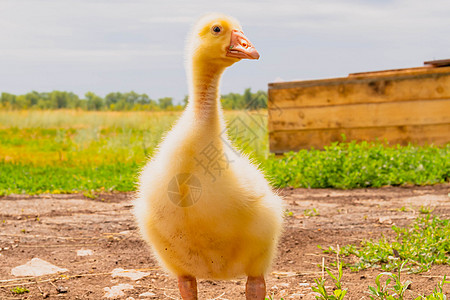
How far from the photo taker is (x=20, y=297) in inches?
136

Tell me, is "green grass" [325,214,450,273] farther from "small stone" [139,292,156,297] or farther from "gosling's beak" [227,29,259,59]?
"gosling's beak" [227,29,259,59]

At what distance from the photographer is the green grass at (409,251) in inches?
147

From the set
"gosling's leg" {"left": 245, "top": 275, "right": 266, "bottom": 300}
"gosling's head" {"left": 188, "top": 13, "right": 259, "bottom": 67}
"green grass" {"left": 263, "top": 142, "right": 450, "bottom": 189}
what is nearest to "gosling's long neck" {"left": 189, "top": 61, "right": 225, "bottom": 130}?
"gosling's head" {"left": 188, "top": 13, "right": 259, "bottom": 67}

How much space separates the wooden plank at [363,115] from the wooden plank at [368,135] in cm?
10

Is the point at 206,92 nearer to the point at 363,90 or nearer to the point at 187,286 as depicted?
the point at 187,286

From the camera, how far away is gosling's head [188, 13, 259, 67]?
8.20 feet

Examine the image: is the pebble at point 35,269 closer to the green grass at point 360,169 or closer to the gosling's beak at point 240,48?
the gosling's beak at point 240,48

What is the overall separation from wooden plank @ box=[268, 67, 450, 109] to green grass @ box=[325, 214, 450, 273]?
6029 millimetres

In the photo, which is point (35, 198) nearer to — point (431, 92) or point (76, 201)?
point (76, 201)

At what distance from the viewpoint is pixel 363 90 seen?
10.2 metres

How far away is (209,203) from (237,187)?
0.64ft

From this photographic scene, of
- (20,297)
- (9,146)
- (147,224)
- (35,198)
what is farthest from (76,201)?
(9,146)

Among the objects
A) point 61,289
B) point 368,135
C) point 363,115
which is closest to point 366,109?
point 363,115

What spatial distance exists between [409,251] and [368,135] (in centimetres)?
650
